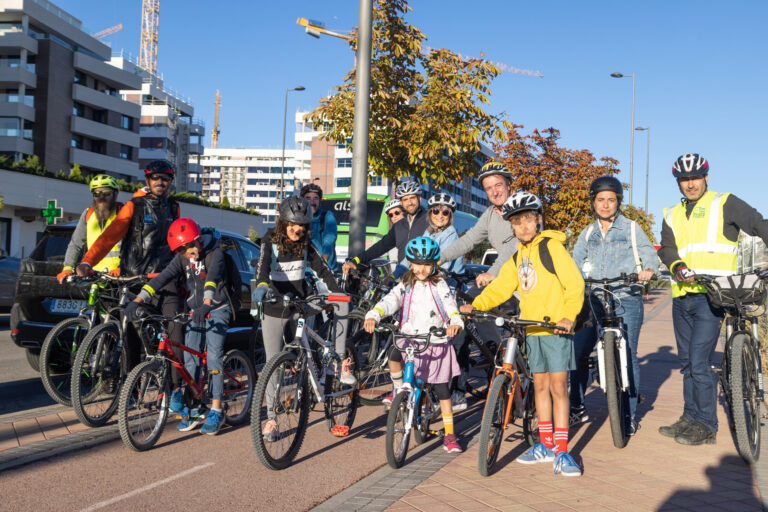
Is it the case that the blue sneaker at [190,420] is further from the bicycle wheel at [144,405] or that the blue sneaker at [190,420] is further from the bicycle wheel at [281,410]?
the bicycle wheel at [281,410]

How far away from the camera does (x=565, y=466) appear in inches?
200

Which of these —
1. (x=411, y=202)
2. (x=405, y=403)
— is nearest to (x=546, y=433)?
(x=405, y=403)

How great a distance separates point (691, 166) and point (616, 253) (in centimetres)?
95

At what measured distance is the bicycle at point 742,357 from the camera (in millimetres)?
5469

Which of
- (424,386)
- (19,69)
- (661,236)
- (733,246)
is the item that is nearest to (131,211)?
(424,386)

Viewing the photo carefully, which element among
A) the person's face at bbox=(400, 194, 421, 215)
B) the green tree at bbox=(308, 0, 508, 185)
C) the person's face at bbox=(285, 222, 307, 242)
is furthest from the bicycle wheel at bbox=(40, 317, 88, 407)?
the green tree at bbox=(308, 0, 508, 185)

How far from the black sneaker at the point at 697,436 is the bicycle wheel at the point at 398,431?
7.75 feet

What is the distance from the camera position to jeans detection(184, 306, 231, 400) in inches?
236

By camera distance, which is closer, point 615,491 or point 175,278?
point 615,491

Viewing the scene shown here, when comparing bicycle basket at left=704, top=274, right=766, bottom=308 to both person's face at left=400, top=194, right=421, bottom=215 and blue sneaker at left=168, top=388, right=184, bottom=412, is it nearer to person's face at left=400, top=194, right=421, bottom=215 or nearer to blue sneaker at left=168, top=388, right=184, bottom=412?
person's face at left=400, top=194, right=421, bottom=215

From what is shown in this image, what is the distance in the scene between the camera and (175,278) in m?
6.21

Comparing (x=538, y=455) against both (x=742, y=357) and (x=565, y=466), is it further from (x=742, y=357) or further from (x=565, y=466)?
(x=742, y=357)

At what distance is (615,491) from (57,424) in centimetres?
443

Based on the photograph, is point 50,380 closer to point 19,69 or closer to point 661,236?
point 661,236
